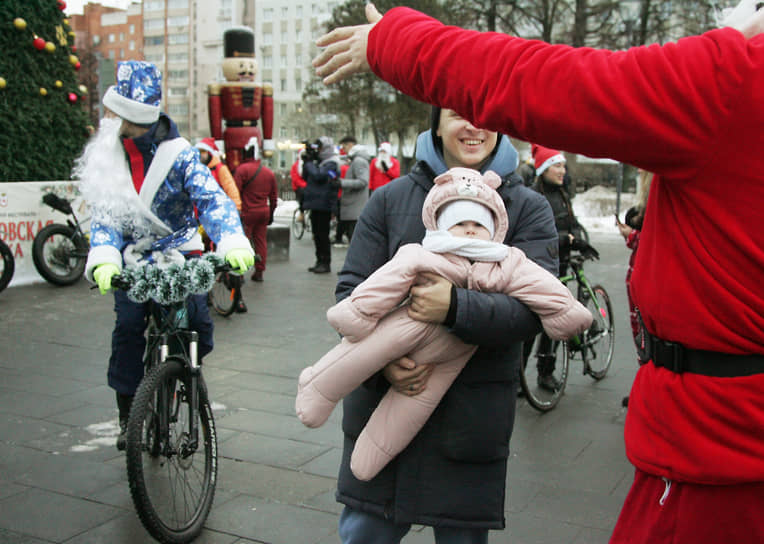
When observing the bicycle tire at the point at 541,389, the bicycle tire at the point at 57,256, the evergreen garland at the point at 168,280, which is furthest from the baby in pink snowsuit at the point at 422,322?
the bicycle tire at the point at 57,256

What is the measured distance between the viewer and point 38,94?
11.1 meters

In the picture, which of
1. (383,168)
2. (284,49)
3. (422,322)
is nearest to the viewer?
(422,322)

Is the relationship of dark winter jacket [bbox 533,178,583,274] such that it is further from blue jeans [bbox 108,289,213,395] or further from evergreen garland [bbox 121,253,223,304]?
evergreen garland [bbox 121,253,223,304]

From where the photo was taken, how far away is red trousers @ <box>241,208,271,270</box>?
10.5 m

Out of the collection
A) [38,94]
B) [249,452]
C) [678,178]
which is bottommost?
[249,452]

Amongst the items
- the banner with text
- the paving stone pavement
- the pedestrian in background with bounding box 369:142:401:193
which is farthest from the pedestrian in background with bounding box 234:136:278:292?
the pedestrian in background with bounding box 369:142:401:193

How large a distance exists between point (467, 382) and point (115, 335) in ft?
7.78

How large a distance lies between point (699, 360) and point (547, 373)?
431 cm

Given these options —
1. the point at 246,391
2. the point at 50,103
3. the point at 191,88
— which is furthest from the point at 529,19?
the point at 191,88

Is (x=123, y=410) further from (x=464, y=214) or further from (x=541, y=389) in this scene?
(x=541, y=389)

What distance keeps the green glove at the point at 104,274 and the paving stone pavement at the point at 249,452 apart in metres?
1.11

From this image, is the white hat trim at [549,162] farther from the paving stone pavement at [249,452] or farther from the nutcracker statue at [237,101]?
the nutcracker statue at [237,101]

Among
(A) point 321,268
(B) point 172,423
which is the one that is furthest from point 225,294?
(B) point 172,423

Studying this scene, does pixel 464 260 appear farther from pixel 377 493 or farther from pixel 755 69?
pixel 755 69
